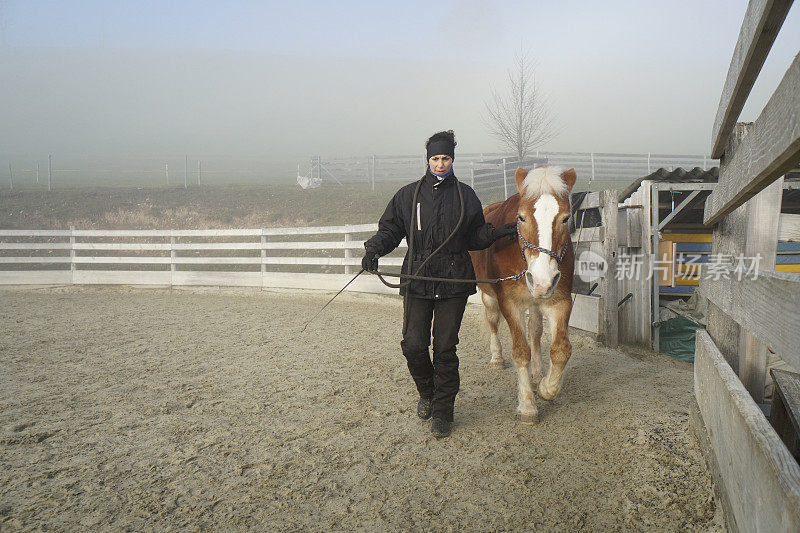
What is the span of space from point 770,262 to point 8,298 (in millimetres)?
12468

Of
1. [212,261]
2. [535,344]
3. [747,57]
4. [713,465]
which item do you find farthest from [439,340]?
[212,261]

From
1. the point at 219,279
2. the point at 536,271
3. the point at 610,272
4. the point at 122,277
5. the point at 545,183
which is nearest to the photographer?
the point at 536,271

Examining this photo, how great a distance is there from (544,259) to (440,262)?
27.1 inches

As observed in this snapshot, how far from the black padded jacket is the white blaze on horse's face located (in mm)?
390

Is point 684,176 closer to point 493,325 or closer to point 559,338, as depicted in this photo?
point 493,325

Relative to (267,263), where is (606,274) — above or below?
above

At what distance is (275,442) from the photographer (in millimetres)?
3479

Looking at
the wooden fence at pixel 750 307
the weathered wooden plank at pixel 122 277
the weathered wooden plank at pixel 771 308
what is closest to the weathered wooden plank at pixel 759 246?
the wooden fence at pixel 750 307

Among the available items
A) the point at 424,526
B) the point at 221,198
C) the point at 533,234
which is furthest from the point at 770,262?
the point at 221,198

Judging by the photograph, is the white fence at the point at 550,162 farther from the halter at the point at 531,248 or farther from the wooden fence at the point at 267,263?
the halter at the point at 531,248

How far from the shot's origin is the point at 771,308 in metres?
1.59

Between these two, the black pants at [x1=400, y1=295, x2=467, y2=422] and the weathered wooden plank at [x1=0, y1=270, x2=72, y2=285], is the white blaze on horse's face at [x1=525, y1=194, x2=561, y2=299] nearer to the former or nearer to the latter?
the black pants at [x1=400, y1=295, x2=467, y2=422]

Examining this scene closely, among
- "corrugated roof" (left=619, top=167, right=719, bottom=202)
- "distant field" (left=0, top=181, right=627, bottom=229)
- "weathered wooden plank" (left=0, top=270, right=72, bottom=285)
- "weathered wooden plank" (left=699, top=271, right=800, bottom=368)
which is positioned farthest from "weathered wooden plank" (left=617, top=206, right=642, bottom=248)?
"distant field" (left=0, top=181, right=627, bottom=229)

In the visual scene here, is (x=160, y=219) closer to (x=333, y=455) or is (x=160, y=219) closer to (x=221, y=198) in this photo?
(x=221, y=198)
